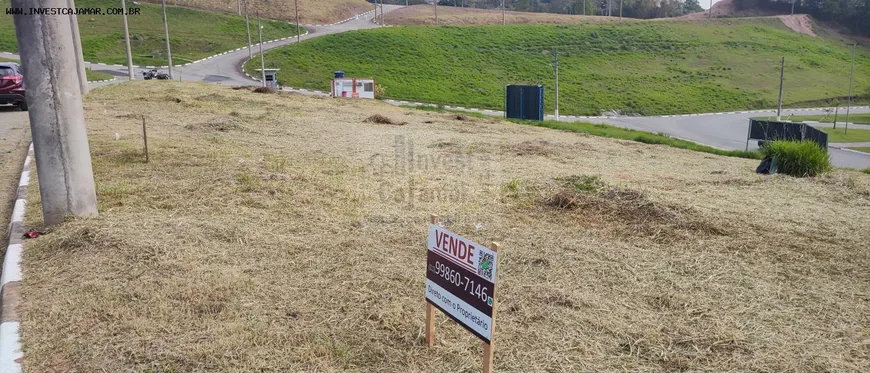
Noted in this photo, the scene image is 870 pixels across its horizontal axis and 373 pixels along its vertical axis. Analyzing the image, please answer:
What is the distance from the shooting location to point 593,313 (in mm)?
4656

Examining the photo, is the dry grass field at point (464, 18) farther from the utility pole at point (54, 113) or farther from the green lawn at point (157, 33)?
the utility pole at point (54, 113)

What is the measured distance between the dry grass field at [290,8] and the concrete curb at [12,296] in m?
79.6

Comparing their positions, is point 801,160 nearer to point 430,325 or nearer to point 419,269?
point 419,269

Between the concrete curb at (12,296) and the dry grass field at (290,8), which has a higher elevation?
the dry grass field at (290,8)

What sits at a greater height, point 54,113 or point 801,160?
point 54,113

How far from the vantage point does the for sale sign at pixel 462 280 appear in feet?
11.0

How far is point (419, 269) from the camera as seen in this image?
5492 millimetres

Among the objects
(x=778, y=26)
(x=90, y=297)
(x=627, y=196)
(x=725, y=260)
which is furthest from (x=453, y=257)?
(x=778, y=26)

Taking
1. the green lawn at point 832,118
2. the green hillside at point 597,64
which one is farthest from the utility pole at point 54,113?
the green lawn at point 832,118

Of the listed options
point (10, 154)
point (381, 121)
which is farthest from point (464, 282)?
point (381, 121)

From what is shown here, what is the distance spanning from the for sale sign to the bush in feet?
31.1

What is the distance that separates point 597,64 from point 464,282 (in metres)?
70.2

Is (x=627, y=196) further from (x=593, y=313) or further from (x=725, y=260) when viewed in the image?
(x=593, y=313)

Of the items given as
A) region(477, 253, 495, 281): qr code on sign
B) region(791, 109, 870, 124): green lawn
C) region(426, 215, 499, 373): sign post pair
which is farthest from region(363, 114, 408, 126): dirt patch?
region(791, 109, 870, 124): green lawn
